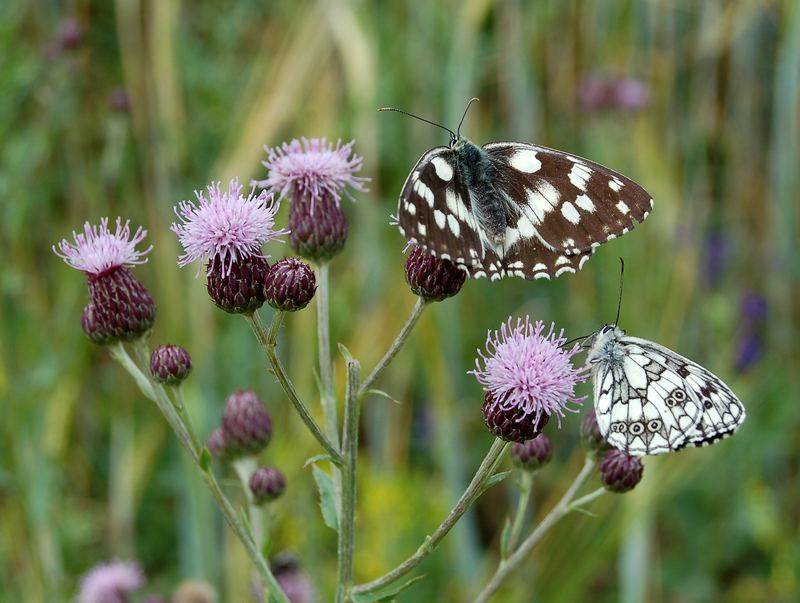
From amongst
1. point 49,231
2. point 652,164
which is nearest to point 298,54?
point 49,231

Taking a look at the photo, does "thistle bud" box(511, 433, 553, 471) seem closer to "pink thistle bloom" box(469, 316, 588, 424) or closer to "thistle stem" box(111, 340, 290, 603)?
"pink thistle bloom" box(469, 316, 588, 424)

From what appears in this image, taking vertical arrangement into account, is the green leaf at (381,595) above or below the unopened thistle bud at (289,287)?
below

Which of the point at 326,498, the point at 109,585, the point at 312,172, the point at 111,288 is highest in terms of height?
the point at 312,172

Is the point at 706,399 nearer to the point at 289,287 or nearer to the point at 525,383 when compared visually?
the point at 525,383

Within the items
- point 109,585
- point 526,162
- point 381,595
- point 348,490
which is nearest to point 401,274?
point 109,585

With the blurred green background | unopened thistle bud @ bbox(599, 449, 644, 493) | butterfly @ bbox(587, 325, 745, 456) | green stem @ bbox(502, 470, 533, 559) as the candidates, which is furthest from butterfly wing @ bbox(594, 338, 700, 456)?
the blurred green background

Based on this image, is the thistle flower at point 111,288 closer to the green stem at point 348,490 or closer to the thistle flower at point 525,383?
the green stem at point 348,490

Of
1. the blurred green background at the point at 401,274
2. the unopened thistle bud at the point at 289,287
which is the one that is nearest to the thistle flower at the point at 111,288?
the unopened thistle bud at the point at 289,287
